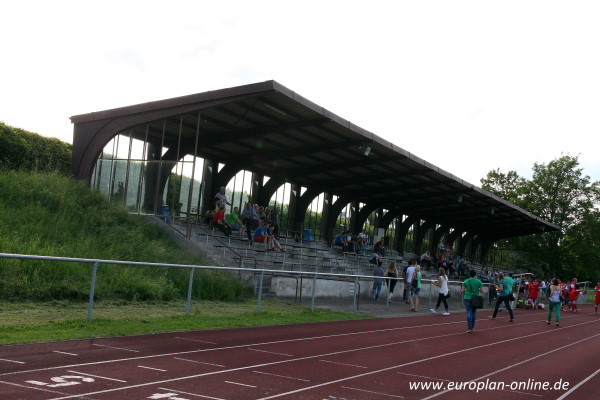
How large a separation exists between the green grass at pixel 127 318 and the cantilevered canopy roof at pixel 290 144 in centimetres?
778

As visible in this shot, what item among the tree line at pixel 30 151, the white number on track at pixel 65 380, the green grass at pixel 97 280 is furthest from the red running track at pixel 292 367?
the tree line at pixel 30 151

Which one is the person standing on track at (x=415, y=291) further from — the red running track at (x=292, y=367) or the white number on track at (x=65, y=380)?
the white number on track at (x=65, y=380)

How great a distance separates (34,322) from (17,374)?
4064 mm

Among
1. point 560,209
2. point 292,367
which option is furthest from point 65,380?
point 560,209

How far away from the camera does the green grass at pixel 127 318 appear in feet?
35.4

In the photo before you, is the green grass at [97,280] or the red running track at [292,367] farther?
the green grass at [97,280]

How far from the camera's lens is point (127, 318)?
1302cm

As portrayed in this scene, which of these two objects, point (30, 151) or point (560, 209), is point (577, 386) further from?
point (560, 209)

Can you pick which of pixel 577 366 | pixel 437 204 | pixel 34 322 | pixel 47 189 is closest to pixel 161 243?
pixel 47 189

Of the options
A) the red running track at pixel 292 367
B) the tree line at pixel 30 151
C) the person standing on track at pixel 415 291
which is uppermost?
the tree line at pixel 30 151

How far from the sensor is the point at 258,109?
24.0m

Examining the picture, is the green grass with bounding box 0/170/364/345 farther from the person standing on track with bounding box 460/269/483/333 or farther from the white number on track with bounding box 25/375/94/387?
the person standing on track with bounding box 460/269/483/333

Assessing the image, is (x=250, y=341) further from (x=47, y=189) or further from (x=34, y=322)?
(x=47, y=189)

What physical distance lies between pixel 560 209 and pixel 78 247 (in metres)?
55.1
